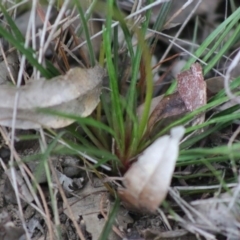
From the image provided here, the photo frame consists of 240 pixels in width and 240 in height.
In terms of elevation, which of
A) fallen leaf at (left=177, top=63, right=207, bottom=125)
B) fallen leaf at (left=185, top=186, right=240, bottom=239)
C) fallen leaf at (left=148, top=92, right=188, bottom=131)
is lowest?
fallen leaf at (left=185, top=186, right=240, bottom=239)

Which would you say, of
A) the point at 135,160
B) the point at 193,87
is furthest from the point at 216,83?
the point at 135,160

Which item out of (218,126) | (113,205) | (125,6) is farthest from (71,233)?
(125,6)

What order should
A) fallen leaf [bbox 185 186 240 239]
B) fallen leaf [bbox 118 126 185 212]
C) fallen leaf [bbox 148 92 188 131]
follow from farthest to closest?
fallen leaf [bbox 148 92 188 131], fallen leaf [bbox 185 186 240 239], fallen leaf [bbox 118 126 185 212]

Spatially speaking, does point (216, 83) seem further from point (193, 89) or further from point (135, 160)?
point (135, 160)

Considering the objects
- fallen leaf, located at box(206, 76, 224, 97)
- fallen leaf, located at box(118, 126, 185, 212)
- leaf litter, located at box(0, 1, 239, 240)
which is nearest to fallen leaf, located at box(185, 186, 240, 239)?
leaf litter, located at box(0, 1, 239, 240)

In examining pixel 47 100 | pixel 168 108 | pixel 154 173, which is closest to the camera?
pixel 154 173

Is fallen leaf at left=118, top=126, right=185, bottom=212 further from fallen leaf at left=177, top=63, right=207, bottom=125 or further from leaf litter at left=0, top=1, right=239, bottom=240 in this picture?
fallen leaf at left=177, top=63, right=207, bottom=125

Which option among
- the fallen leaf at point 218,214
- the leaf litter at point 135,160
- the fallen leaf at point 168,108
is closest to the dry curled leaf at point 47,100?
the leaf litter at point 135,160

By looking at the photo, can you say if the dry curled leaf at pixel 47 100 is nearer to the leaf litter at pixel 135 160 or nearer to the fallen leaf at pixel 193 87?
the leaf litter at pixel 135 160
